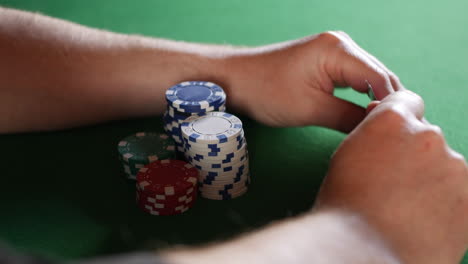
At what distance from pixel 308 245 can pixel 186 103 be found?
33.3 inches

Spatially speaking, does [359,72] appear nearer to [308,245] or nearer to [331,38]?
[331,38]

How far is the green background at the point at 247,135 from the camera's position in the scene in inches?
52.7

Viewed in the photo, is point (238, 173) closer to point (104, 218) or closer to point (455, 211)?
point (104, 218)

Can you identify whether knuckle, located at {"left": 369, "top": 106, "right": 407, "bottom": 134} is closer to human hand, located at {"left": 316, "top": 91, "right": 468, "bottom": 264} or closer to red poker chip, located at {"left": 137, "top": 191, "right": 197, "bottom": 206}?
human hand, located at {"left": 316, "top": 91, "right": 468, "bottom": 264}

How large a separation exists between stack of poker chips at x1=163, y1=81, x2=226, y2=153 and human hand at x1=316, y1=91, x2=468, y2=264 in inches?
23.3

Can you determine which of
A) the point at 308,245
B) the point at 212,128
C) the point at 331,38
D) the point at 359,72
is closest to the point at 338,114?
the point at 359,72

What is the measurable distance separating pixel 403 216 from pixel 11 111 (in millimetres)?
1237

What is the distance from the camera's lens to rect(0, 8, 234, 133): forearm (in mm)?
1770

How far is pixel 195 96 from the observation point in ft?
5.81

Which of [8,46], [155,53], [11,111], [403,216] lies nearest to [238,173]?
[403,216]

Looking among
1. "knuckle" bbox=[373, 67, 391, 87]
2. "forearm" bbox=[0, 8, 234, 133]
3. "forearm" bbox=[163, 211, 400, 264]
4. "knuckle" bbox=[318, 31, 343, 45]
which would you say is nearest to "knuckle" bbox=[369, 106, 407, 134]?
"forearm" bbox=[163, 211, 400, 264]

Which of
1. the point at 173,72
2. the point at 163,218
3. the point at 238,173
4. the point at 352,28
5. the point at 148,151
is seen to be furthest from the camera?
the point at 352,28

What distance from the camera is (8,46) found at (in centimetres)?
181

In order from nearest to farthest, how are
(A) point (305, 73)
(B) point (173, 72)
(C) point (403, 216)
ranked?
(C) point (403, 216) < (A) point (305, 73) < (B) point (173, 72)
